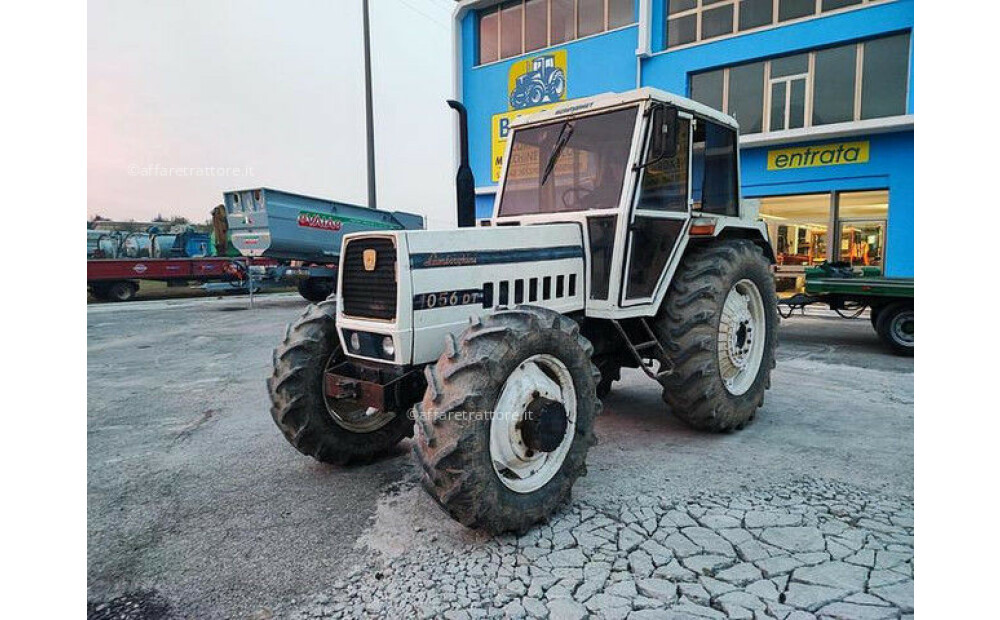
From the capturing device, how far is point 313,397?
3566 mm

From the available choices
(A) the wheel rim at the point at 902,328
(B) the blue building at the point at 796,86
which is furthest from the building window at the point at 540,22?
(A) the wheel rim at the point at 902,328

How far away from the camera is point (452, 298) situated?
10.6ft

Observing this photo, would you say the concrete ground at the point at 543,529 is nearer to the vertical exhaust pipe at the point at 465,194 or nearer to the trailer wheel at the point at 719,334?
the trailer wheel at the point at 719,334

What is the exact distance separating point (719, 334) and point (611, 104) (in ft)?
6.36

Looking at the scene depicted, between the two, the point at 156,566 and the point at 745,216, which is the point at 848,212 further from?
the point at 156,566

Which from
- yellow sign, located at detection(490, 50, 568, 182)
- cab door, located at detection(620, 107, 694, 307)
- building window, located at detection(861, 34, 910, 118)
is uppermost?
yellow sign, located at detection(490, 50, 568, 182)

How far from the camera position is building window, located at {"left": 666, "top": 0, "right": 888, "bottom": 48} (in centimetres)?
1251

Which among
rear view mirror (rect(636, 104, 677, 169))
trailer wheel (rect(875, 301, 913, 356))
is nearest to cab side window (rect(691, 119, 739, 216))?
rear view mirror (rect(636, 104, 677, 169))

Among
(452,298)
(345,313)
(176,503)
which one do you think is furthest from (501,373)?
(176,503)

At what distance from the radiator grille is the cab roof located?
188 cm

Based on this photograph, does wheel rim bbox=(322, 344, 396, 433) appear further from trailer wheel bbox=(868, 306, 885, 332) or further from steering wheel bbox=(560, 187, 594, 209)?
trailer wheel bbox=(868, 306, 885, 332)

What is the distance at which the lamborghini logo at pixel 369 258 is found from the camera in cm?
322

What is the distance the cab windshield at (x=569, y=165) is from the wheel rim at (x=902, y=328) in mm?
5958

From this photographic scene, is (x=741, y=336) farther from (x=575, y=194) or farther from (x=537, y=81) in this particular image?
(x=537, y=81)
